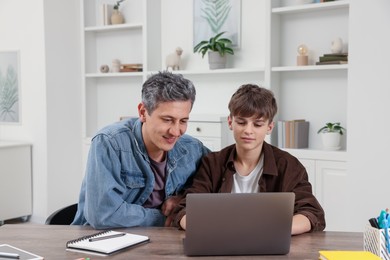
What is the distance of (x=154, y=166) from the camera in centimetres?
208

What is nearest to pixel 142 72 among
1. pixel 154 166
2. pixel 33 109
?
pixel 33 109

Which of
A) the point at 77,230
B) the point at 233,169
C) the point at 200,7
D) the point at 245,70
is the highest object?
the point at 200,7

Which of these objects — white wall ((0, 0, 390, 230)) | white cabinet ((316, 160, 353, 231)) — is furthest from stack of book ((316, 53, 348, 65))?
white cabinet ((316, 160, 353, 231))

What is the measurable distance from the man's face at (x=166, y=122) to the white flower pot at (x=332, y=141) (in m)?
2.19

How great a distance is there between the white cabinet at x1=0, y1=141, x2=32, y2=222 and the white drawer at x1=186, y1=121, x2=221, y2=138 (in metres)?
1.80

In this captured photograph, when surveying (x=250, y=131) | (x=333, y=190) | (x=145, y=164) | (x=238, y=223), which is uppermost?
(x=250, y=131)

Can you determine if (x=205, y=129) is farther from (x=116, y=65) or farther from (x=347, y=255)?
(x=347, y=255)

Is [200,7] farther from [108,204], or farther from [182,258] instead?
[182,258]

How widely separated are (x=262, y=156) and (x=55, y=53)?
354 cm

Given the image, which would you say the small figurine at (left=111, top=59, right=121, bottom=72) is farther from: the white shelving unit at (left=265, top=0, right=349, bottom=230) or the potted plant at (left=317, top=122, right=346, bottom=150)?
the potted plant at (left=317, top=122, right=346, bottom=150)

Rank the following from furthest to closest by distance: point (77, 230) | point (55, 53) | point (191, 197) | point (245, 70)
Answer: point (55, 53) → point (245, 70) → point (77, 230) → point (191, 197)

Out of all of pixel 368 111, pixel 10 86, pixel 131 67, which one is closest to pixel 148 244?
pixel 368 111

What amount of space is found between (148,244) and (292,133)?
260 cm

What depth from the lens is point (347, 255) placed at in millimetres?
1390
